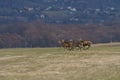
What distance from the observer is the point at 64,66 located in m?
42.2

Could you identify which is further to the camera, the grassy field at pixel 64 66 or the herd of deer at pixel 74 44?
the herd of deer at pixel 74 44

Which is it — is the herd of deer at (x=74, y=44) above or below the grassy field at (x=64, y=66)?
above

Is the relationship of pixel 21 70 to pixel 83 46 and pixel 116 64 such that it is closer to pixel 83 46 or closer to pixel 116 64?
pixel 116 64

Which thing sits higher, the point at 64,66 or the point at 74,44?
the point at 74,44

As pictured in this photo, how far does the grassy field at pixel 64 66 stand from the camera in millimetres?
37656

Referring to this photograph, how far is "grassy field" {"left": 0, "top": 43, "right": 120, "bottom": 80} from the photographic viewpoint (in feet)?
124

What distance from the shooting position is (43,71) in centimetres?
4081

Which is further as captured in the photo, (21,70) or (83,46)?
(83,46)

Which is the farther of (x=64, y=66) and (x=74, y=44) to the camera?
(x=74, y=44)

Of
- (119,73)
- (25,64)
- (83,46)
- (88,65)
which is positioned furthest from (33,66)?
(83,46)

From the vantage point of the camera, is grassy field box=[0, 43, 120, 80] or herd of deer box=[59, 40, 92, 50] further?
herd of deer box=[59, 40, 92, 50]

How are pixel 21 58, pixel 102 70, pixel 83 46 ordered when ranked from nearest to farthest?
pixel 102 70
pixel 21 58
pixel 83 46

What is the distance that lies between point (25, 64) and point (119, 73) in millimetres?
10706

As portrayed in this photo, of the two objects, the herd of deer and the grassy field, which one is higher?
the herd of deer
